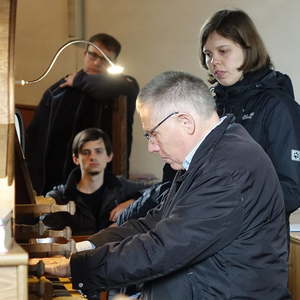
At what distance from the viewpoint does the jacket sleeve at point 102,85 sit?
5.75 metres

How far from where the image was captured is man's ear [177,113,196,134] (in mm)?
2197

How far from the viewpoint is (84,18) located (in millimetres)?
7520

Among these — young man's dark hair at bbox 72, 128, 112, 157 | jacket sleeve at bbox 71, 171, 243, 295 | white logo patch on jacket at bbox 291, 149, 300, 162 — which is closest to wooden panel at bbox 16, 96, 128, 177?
young man's dark hair at bbox 72, 128, 112, 157

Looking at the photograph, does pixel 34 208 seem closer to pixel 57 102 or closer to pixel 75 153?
pixel 75 153

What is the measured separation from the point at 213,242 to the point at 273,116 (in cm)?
95

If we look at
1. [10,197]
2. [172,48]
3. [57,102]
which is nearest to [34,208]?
[10,197]

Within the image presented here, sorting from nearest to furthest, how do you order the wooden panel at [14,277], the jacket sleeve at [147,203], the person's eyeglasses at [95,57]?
the wooden panel at [14,277], the jacket sleeve at [147,203], the person's eyeglasses at [95,57]

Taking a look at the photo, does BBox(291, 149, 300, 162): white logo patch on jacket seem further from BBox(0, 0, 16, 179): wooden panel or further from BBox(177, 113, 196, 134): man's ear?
BBox(0, 0, 16, 179): wooden panel

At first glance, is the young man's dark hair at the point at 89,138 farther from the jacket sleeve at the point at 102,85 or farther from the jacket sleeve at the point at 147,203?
the jacket sleeve at the point at 147,203

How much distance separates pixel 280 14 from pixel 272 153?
120 inches

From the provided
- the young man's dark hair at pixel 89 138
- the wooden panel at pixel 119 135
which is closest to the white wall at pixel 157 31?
the wooden panel at pixel 119 135

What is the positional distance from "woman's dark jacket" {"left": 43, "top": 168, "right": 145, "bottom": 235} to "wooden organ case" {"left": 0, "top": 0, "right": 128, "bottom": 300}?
3.83 ft

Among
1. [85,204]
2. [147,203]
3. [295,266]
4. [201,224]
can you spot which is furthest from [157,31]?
[201,224]

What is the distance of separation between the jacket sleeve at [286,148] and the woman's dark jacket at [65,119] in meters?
2.97
